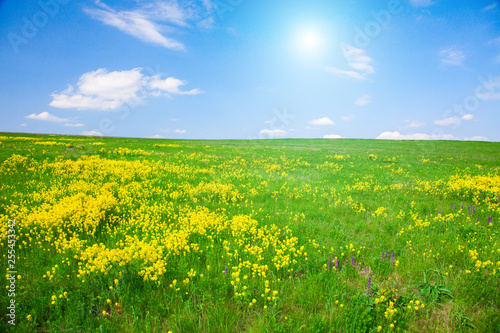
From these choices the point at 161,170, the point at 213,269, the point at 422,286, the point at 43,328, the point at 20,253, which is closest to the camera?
the point at 43,328

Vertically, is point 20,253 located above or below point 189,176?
below

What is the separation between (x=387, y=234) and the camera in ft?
19.5

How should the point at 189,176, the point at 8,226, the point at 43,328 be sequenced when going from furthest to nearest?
the point at 189,176, the point at 8,226, the point at 43,328

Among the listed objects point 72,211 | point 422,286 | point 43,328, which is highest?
point 72,211

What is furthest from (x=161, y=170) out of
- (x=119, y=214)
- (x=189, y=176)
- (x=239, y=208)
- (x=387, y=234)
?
(x=387, y=234)

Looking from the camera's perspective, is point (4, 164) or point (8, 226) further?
point (4, 164)

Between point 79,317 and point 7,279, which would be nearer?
point 79,317

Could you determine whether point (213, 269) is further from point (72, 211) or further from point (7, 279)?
point (72, 211)

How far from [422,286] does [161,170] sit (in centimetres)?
1298

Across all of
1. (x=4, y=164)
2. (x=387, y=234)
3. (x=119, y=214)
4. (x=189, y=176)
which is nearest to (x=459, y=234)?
(x=387, y=234)

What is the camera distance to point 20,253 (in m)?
4.96

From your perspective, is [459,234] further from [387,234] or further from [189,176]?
[189,176]

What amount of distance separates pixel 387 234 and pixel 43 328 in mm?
6965

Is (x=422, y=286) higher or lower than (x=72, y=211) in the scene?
lower
